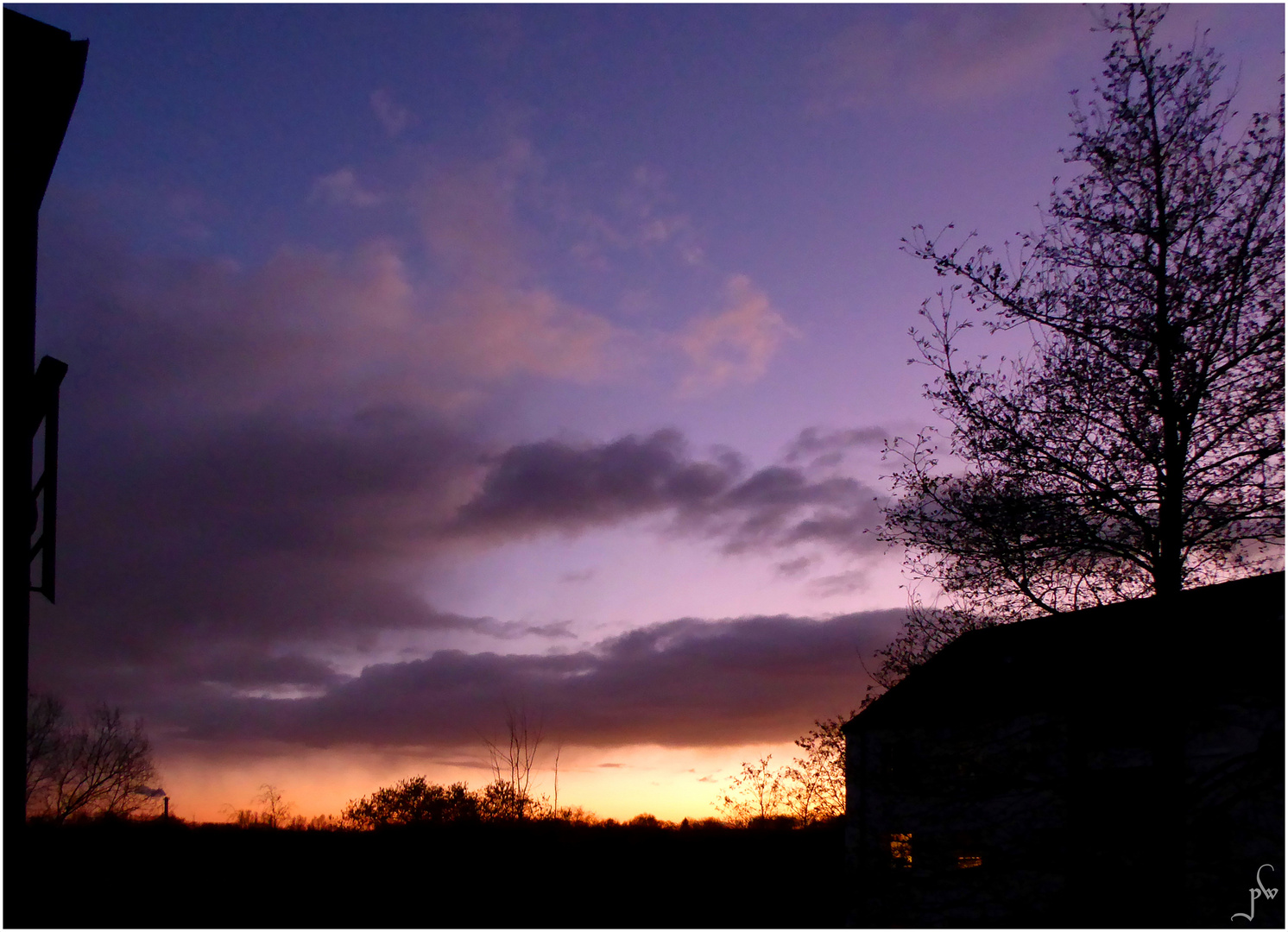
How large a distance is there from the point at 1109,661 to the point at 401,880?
12015 millimetres

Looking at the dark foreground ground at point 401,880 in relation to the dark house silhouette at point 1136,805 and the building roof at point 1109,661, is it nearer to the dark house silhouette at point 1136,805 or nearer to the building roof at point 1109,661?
the building roof at point 1109,661

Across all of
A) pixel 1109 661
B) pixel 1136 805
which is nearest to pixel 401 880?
pixel 1136 805

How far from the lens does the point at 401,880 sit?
50.1 feet

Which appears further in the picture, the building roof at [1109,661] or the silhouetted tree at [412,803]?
the silhouetted tree at [412,803]

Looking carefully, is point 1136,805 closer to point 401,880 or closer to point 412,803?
point 401,880

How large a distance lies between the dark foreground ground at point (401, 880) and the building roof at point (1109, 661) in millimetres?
5550

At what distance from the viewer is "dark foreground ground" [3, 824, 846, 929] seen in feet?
40.9

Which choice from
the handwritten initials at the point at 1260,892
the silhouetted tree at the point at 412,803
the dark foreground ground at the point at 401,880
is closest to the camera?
the handwritten initials at the point at 1260,892

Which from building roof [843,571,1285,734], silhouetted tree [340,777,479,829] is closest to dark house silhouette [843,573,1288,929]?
building roof [843,571,1285,734]

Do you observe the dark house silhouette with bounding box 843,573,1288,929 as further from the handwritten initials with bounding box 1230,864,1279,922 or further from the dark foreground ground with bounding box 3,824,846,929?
the dark foreground ground with bounding box 3,824,846,929

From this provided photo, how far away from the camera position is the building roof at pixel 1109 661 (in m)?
8.50

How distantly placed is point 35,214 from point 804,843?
67.1 ft

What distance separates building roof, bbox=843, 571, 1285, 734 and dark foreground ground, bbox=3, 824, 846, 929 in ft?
18.2

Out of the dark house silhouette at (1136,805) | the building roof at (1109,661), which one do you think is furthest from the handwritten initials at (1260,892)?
the building roof at (1109,661)
